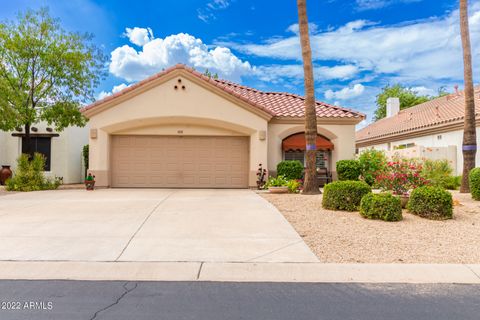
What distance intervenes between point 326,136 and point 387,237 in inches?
441

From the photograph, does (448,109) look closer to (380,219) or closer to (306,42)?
(306,42)

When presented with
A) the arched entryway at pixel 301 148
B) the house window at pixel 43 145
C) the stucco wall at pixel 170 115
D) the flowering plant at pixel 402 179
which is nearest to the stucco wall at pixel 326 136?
the arched entryway at pixel 301 148

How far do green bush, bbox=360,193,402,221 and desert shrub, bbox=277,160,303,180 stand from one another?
24.1 feet

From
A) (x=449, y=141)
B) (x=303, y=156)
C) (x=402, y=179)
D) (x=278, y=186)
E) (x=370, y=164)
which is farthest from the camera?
(x=449, y=141)

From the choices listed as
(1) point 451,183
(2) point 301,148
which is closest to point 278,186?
(2) point 301,148

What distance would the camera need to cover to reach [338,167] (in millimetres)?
17344

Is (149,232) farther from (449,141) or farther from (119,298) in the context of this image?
(449,141)

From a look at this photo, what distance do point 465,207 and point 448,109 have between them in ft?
46.6

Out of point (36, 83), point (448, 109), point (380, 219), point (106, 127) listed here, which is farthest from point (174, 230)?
point (448, 109)

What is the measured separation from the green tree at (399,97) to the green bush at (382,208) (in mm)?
43645

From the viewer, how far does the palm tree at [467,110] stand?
Answer: 45.9ft

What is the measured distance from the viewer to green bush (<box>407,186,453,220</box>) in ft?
30.9

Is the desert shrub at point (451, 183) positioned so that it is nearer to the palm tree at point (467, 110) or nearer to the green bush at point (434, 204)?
the palm tree at point (467, 110)

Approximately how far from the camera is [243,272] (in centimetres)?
576
